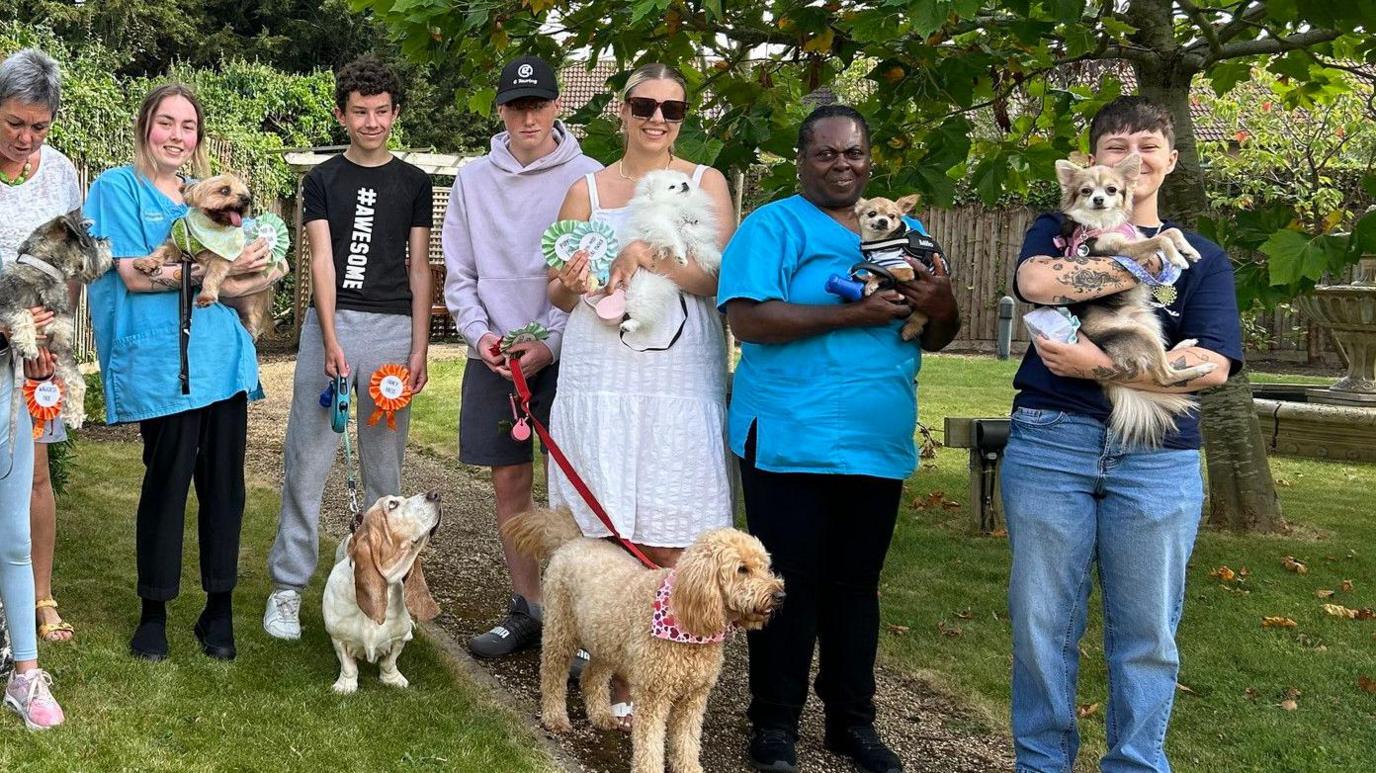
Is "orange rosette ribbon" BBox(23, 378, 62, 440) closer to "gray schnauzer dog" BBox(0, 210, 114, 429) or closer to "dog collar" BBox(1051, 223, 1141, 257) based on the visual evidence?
"gray schnauzer dog" BBox(0, 210, 114, 429)

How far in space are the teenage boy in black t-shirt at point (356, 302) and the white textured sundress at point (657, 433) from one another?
110 cm

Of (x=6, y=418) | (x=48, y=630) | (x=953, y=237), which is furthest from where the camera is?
(x=953, y=237)

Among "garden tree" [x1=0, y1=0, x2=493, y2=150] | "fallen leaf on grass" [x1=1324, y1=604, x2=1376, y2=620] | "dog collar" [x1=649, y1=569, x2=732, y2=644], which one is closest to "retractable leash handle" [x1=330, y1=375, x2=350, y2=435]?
"dog collar" [x1=649, y1=569, x2=732, y2=644]

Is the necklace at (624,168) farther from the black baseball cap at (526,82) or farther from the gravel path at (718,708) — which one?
the gravel path at (718,708)

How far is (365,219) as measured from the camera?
4480 mm

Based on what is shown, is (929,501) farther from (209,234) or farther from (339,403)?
(209,234)

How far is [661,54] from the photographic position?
19.6 ft

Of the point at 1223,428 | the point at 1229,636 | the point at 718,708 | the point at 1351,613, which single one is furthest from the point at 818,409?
→ the point at 1223,428

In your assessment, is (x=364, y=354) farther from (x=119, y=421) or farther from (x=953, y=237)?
(x=953, y=237)

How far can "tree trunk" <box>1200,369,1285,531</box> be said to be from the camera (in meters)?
7.20

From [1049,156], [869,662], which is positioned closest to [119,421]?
[869,662]

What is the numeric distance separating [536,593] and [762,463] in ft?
5.21

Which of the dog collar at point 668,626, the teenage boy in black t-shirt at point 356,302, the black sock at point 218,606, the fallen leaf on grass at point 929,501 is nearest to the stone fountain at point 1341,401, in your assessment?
the fallen leaf on grass at point 929,501

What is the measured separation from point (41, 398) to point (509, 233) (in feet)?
5.40
